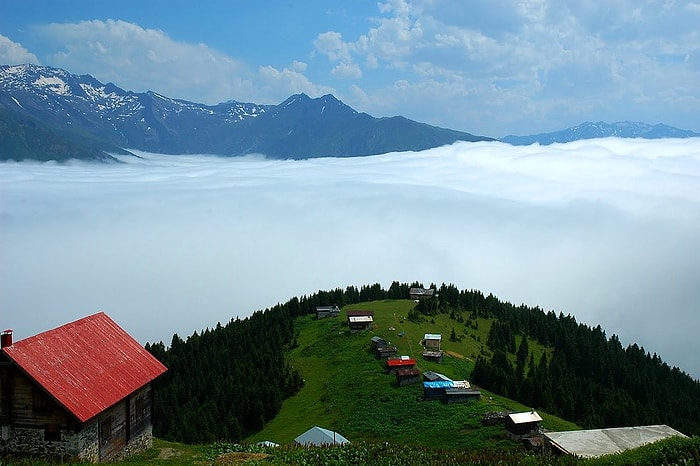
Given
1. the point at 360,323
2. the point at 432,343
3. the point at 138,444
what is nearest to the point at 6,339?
the point at 138,444

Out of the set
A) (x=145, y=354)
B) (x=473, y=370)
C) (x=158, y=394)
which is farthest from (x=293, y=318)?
(x=145, y=354)

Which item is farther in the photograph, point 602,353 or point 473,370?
point 602,353

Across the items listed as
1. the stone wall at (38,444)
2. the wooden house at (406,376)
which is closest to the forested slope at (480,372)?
the wooden house at (406,376)

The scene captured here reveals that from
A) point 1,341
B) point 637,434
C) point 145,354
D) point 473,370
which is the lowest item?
point 473,370

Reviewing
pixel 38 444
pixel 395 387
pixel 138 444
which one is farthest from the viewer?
pixel 395 387

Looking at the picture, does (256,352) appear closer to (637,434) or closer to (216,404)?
(216,404)

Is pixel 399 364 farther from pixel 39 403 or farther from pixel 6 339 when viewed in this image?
pixel 6 339
